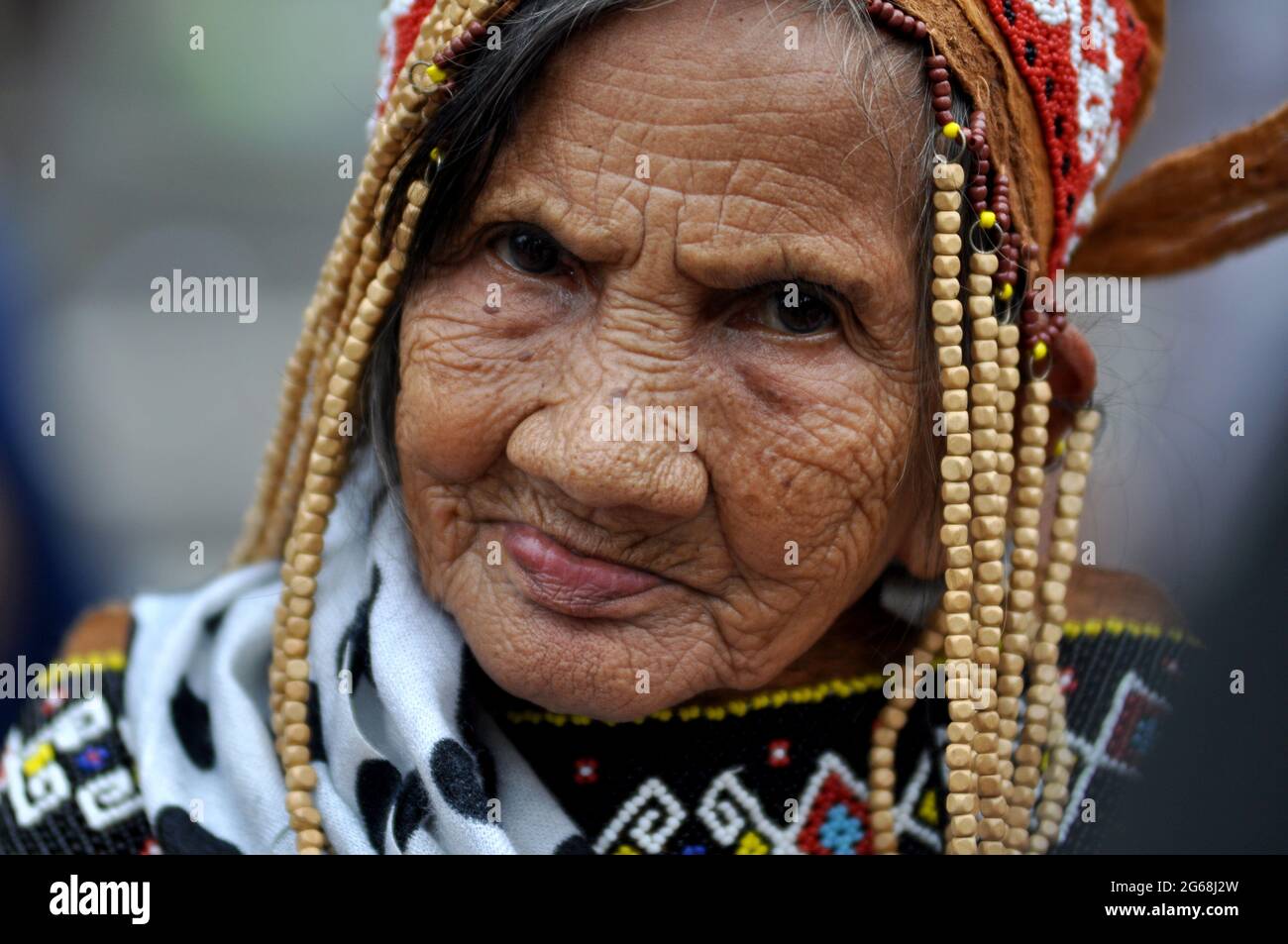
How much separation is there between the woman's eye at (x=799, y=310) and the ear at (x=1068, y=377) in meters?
0.48

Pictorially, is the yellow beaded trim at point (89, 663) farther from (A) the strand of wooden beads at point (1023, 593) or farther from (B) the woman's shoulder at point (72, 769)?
(A) the strand of wooden beads at point (1023, 593)

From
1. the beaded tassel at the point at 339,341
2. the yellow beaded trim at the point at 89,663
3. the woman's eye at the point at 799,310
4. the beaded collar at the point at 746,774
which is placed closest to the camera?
the woman's eye at the point at 799,310

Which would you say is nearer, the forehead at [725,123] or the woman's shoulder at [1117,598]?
the forehead at [725,123]

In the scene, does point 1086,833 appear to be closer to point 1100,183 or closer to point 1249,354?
point 1100,183

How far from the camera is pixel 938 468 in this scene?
1.99 m

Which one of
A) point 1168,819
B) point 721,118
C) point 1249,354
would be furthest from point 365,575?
point 1249,354

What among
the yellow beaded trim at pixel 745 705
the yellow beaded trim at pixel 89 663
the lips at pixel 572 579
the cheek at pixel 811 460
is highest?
the cheek at pixel 811 460

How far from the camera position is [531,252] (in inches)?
73.9

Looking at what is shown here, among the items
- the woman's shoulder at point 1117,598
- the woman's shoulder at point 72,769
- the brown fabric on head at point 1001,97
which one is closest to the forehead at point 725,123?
the brown fabric on head at point 1001,97

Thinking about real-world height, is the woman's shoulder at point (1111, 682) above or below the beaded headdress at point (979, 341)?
below

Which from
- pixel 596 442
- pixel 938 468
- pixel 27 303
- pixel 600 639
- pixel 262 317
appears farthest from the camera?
pixel 262 317

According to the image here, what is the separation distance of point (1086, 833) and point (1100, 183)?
3.85ft

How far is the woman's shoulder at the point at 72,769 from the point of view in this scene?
2.06 meters
